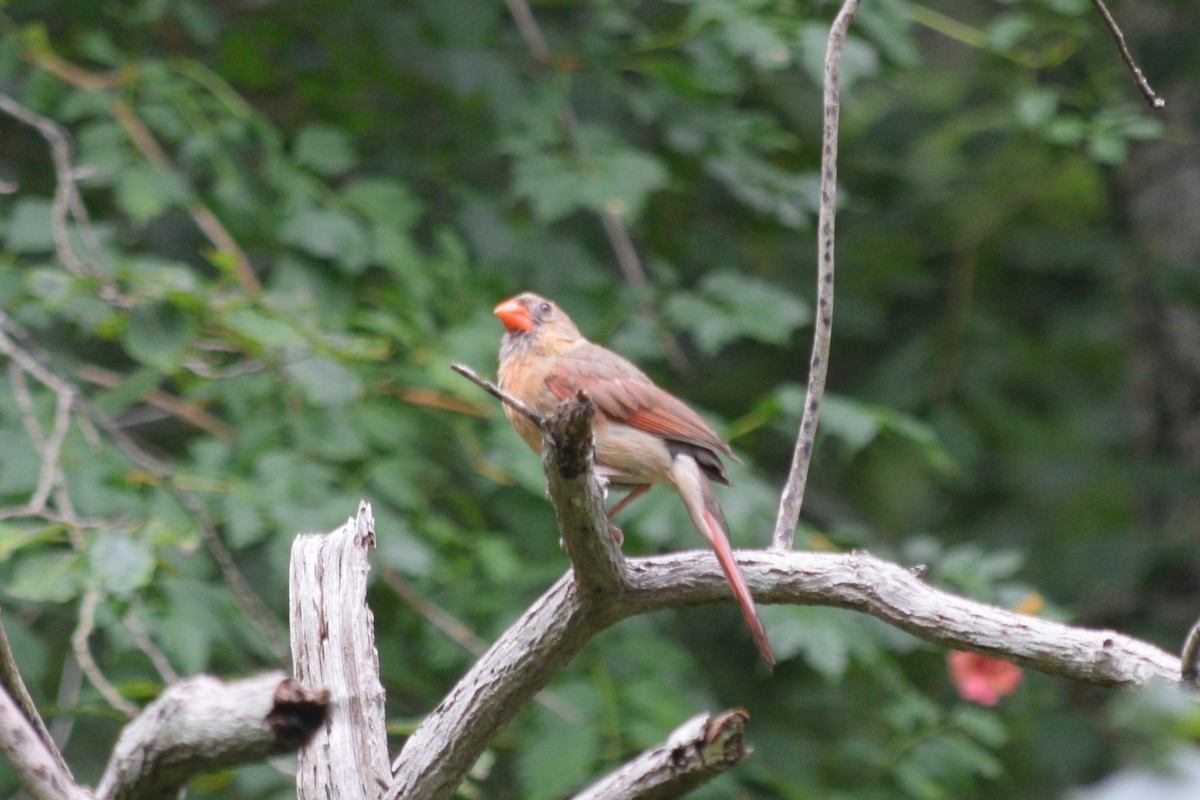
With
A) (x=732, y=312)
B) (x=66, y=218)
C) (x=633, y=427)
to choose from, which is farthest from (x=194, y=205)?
(x=633, y=427)

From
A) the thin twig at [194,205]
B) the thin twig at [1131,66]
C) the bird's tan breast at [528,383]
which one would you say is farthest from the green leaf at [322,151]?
the thin twig at [1131,66]

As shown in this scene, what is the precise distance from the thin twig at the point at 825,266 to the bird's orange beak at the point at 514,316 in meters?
1.54

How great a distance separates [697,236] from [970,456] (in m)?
1.55

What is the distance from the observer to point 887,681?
4.83 m

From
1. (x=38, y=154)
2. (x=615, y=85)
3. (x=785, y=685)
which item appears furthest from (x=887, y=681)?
(x=38, y=154)

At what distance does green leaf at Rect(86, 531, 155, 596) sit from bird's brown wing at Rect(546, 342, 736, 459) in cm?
116

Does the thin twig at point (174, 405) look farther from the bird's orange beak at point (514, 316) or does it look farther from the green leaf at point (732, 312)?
the green leaf at point (732, 312)

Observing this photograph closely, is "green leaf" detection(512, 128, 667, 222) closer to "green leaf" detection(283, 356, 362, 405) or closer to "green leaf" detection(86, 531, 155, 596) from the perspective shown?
"green leaf" detection(283, 356, 362, 405)

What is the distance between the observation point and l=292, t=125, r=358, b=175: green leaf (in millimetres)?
4801

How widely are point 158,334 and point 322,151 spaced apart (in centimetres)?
97

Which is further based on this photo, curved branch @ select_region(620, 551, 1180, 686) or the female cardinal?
the female cardinal

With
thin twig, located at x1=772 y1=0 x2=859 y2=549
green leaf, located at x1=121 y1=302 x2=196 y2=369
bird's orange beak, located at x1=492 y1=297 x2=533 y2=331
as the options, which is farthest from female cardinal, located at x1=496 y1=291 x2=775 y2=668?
green leaf, located at x1=121 y1=302 x2=196 y2=369

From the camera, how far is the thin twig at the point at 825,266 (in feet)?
9.25

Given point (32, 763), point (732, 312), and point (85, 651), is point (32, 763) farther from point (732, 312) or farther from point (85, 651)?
point (732, 312)
